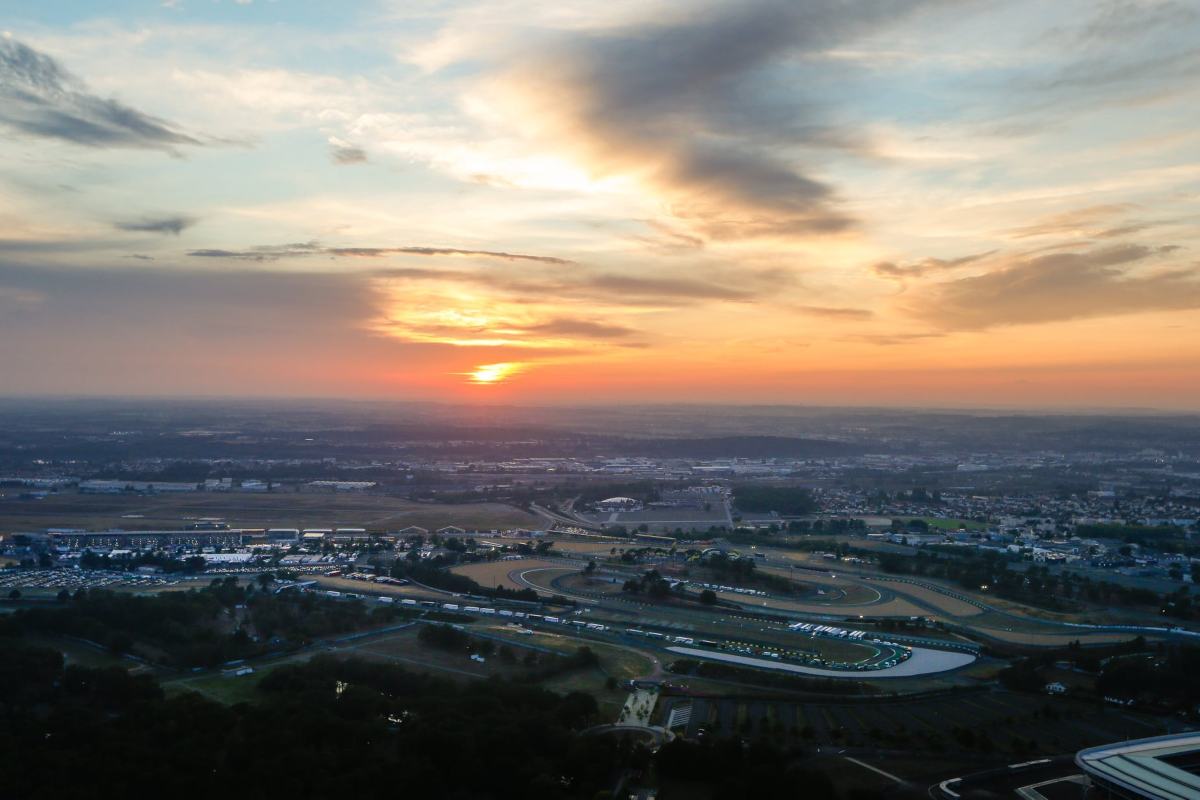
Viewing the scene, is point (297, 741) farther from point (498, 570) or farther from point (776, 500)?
point (776, 500)

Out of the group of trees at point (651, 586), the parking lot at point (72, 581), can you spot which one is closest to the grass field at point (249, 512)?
the parking lot at point (72, 581)

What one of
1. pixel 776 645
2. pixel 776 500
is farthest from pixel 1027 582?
pixel 776 500

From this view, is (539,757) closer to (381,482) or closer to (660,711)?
(660,711)

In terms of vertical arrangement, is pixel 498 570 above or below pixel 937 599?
below

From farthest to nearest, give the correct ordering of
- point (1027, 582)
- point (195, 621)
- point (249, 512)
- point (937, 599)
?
point (249, 512), point (1027, 582), point (937, 599), point (195, 621)

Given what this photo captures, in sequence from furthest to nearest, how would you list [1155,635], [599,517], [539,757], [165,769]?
[599,517], [1155,635], [539,757], [165,769]

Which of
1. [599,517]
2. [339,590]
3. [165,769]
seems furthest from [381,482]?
[165,769]

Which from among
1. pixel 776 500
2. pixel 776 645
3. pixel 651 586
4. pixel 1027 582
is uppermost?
pixel 776 500

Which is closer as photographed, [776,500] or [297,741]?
[297,741]

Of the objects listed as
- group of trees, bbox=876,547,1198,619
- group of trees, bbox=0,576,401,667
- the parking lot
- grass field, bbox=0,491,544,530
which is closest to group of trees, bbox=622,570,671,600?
group of trees, bbox=0,576,401,667
